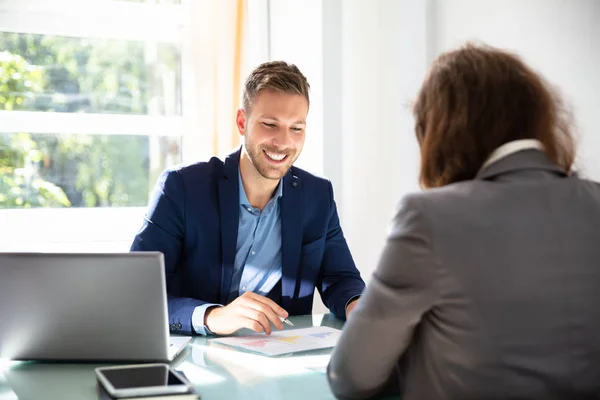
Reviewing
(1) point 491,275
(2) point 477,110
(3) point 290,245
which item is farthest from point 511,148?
(3) point 290,245

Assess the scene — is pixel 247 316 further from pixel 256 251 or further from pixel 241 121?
pixel 241 121

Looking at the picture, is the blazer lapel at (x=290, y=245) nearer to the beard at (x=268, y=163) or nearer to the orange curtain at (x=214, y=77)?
the beard at (x=268, y=163)

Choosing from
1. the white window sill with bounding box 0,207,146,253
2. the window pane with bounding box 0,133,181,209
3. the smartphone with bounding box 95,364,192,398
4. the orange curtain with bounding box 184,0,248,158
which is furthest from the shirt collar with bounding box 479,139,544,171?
the window pane with bounding box 0,133,181,209

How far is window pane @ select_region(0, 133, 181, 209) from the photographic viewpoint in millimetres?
3758

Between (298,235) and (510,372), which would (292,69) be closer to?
(298,235)

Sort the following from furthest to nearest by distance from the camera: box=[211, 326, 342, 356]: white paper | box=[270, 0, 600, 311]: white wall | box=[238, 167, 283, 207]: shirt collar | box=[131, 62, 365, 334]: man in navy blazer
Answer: box=[270, 0, 600, 311]: white wall < box=[238, 167, 283, 207]: shirt collar < box=[131, 62, 365, 334]: man in navy blazer < box=[211, 326, 342, 356]: white paper

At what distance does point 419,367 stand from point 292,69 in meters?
1.49

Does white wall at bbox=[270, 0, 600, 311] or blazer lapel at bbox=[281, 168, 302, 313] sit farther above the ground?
white wall at bbox=[270, 0, 600, 311]

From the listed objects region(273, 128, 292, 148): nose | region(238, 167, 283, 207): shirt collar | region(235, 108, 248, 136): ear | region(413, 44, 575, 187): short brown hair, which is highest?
region(413, 44, 575, 187): short brown hair

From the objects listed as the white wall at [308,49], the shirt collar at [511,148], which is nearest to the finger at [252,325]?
the shirt collar at [511,148]

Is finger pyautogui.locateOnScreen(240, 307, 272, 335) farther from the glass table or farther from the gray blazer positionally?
the gray blazer

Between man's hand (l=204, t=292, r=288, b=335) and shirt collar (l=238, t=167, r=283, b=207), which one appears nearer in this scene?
man's hand (l=204, t=292, r=288, b=335)

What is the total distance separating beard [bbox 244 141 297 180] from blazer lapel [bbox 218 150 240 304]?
105 mm

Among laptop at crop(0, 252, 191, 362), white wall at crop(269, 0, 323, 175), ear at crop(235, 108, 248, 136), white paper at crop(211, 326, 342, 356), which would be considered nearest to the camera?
laptop at crop(0, 252, 191, 362)
